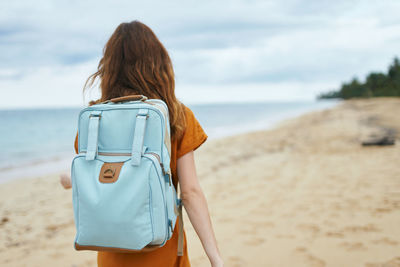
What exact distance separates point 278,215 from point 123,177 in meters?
3.66

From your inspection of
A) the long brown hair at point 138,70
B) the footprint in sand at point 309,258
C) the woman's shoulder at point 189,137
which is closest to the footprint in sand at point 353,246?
the footprint in sand at point 309,258

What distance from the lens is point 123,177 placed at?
43.0 inches

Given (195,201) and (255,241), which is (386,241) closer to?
(255,241)

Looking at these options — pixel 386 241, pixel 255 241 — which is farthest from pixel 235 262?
pixel 386 241

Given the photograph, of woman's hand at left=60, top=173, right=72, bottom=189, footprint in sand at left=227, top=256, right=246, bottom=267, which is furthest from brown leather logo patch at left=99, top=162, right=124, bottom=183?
Answer: footprint in sand at left=227, top=256, right=246, bottom=267

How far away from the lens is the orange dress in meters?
1.27

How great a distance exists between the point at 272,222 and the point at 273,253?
0.83 m

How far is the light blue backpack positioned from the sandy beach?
2337mm

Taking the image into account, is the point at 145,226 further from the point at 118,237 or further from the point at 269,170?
the point at 269,170

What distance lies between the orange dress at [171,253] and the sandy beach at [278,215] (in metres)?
2.02

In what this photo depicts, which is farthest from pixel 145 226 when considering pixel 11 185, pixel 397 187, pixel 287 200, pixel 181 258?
pixel 11 185

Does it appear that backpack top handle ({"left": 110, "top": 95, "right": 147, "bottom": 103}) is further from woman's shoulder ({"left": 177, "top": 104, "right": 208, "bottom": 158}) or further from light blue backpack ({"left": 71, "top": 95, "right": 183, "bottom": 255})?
woman's shoulder ({"left": 177, "top": 104, "right": 208, "bottom": 158})

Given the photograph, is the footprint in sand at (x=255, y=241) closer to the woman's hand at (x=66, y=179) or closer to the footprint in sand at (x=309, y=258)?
the footprint in sand at (x=309, y=258)

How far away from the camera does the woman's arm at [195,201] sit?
1335 millimetres
